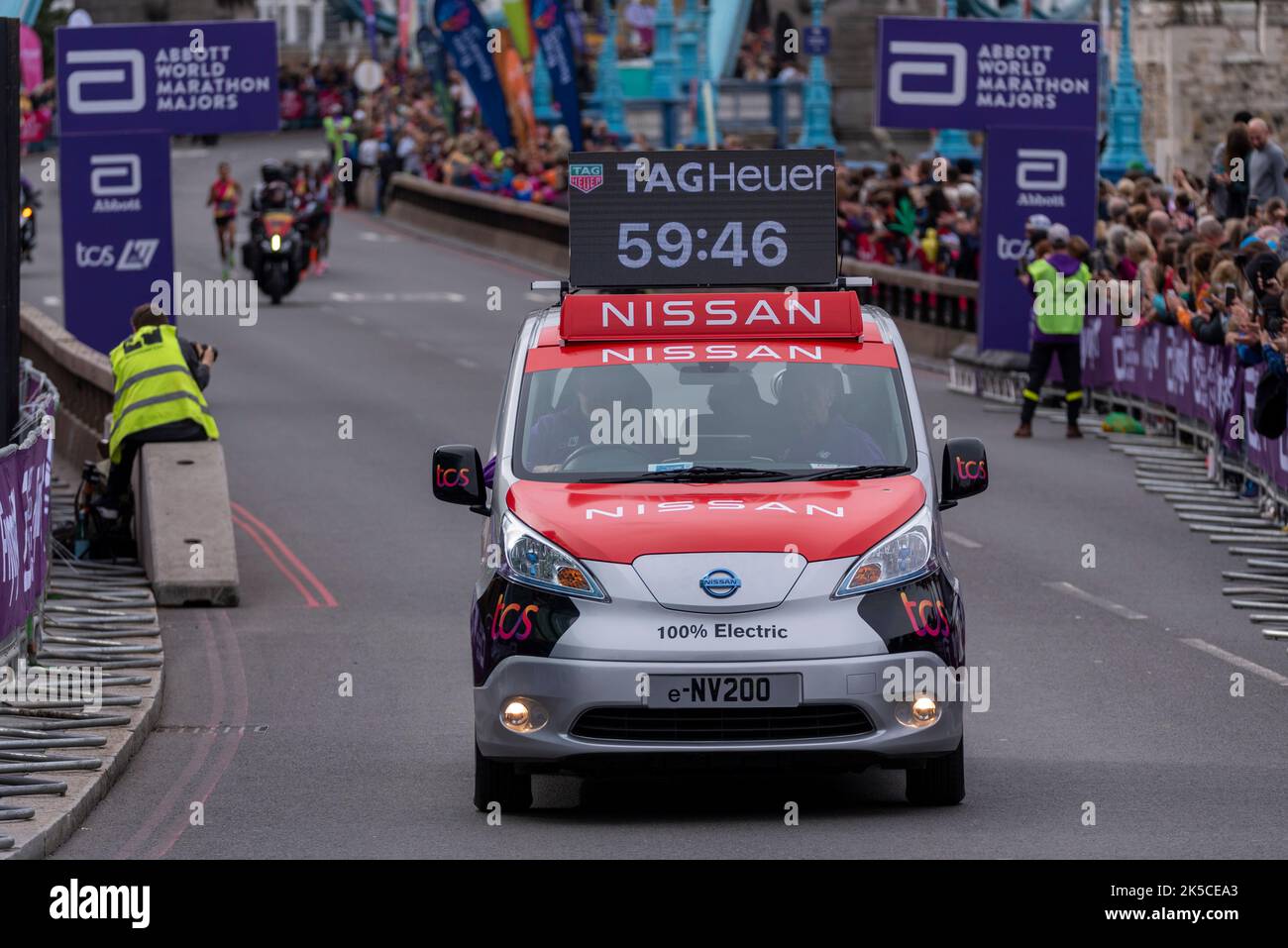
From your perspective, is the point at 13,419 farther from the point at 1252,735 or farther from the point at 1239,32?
the point at 1239,32

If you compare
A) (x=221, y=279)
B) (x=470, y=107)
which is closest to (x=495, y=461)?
(x=221, y=279)

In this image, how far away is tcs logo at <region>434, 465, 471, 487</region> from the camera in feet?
34.7

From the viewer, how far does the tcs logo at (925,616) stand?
32.2 feet

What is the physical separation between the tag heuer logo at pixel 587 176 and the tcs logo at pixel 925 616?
3268 mm

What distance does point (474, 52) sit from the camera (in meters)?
51.8

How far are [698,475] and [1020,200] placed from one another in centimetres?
1937

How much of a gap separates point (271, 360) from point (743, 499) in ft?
75.9

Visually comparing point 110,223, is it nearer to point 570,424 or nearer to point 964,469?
point 570,424

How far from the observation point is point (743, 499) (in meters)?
10.1

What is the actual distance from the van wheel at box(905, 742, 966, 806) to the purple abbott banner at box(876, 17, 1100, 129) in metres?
19.2

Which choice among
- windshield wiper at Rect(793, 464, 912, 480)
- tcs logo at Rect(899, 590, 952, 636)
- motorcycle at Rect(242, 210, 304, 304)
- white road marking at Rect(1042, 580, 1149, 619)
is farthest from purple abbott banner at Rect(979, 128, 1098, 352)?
tcs logo at Rect(899, 590, 952, 636)

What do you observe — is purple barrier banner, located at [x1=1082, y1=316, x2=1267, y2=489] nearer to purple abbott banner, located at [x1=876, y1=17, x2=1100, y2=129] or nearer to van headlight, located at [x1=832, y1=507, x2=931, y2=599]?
purple abbott banner, located at [x1=876, y1=17, x2=1100, y2=129]

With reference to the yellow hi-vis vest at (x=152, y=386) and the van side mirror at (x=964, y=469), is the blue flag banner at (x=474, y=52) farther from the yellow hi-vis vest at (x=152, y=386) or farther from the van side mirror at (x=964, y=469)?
the van side mirror at (x=964, y=469)

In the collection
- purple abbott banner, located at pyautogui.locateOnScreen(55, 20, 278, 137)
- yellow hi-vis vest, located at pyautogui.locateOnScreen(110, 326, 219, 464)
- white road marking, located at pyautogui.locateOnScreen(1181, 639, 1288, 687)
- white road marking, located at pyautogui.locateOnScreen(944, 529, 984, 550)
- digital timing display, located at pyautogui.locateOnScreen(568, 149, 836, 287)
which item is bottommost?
white road marking, located at pyautogui.locateOnScreen(944, 529, 984, 550)
